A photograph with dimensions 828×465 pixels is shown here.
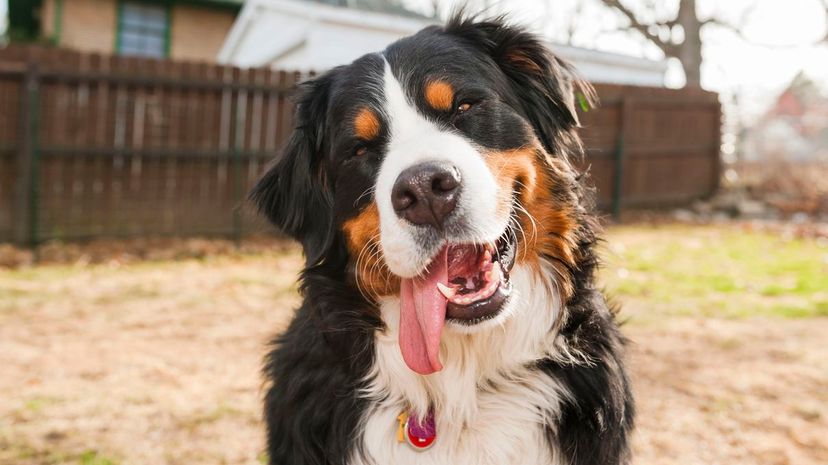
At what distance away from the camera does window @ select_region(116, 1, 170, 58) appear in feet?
57.5

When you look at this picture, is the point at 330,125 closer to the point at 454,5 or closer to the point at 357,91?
the point at 357,91

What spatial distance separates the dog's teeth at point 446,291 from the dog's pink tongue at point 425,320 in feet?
0.04

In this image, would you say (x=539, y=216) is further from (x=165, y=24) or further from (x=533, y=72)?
(x=165, y=24)

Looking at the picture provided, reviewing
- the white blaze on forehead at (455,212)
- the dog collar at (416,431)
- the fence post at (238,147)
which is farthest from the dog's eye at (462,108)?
the fence post at (238,147)

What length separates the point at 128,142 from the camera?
878cm

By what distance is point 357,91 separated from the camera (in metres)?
2.43

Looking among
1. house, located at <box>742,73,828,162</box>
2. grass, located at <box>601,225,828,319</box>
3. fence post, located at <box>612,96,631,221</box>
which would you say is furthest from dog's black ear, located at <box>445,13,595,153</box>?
house, located at <box>742,73,828,162</box>

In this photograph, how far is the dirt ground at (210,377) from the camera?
3.36 m

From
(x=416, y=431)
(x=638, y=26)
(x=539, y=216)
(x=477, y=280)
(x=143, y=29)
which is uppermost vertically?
(x=638, y=26)

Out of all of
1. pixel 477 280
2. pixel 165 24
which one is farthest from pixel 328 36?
pixel 477 280

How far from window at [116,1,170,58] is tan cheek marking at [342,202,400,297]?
55.9ft

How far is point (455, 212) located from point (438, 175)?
5.4 inches

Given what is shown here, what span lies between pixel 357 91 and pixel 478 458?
131cm

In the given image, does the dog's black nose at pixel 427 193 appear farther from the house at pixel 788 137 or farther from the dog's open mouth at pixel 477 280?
the house at pixel 788 137
